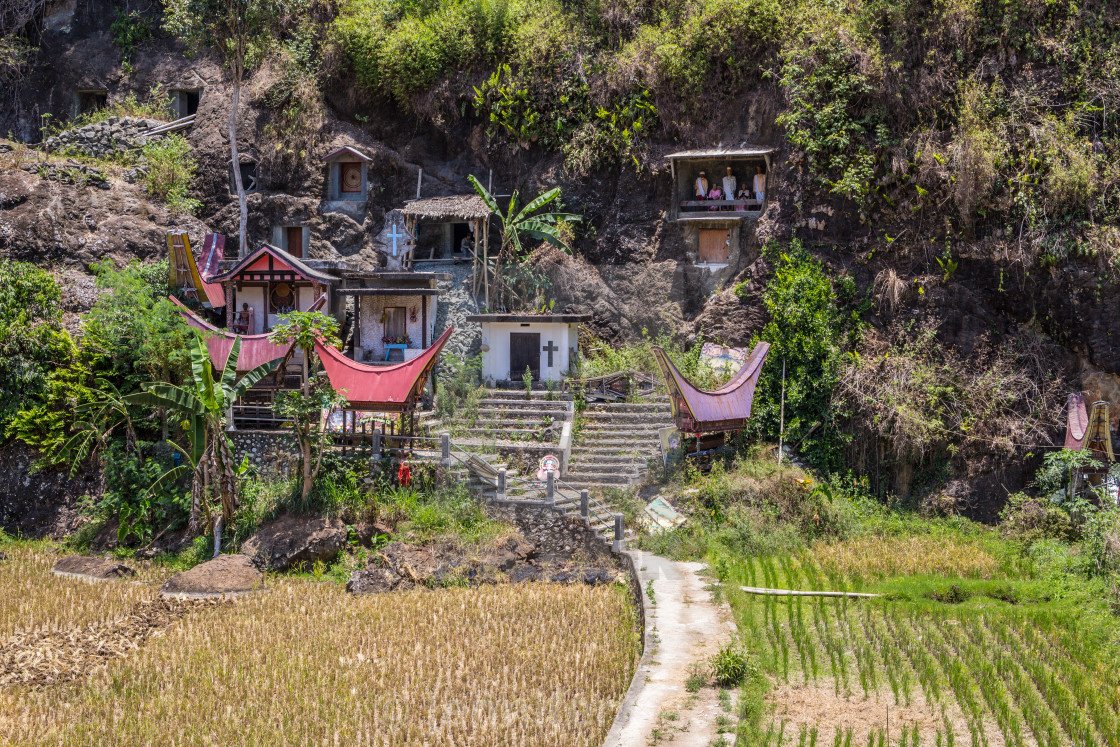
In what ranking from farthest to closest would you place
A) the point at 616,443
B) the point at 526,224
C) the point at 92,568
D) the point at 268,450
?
the point at 526,224 < the point at 268,450 < the point at 616,443 < the point at 92,568

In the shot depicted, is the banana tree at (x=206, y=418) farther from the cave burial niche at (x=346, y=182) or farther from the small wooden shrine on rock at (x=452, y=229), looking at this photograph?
the cave burial niche at (x=346, y=182)

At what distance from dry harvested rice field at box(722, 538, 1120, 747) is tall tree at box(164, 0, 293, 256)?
63.2 feet

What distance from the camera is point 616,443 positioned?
23016 millimetres

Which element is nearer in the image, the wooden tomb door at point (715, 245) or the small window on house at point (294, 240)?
the wooden tomb door at point (715, 245)

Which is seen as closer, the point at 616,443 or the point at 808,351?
the point at 616,443

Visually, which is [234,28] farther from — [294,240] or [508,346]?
[508,346]

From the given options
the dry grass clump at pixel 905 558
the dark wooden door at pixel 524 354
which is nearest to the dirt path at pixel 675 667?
the dry grass clump at pixel 905 558

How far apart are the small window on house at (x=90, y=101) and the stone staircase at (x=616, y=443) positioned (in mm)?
21300

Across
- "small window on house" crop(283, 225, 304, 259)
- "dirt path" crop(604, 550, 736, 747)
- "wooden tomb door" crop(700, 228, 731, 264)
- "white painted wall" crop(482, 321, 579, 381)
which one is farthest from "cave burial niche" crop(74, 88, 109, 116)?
"dirt path" crop(604, 550, 736, 747)

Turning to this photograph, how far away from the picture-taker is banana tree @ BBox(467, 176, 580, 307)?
27.4 m

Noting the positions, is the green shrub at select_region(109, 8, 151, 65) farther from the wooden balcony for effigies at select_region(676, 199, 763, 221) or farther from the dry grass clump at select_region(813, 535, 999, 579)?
the dry grass clump at select_region(813, 535, 999, 579)

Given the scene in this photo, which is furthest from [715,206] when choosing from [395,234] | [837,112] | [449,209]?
[395,234]

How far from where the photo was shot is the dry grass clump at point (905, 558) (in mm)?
17703

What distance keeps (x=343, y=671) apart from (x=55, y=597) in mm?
7134
